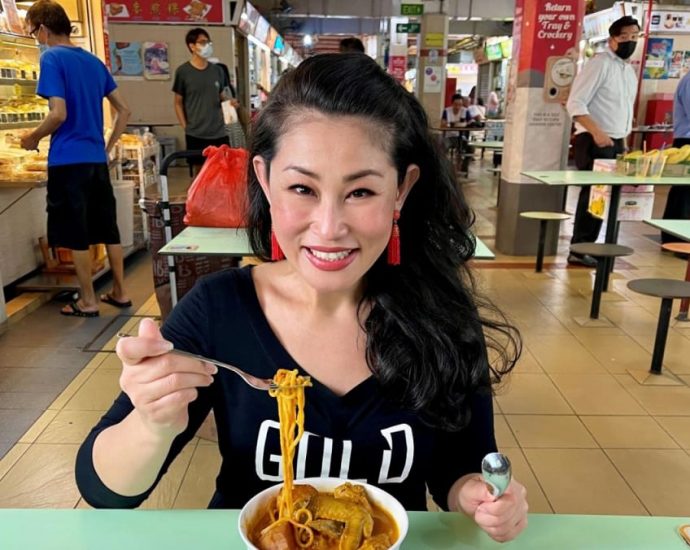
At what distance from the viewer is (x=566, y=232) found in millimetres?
6828

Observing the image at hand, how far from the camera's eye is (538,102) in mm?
5191

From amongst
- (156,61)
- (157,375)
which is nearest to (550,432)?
(157,375)

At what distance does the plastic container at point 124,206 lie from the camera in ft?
15.4

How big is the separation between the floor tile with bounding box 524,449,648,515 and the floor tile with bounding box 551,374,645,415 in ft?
1.30

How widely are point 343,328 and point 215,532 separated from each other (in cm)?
46

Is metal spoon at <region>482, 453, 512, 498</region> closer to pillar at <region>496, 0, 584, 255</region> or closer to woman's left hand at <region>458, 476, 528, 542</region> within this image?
woman's left hand at <region>458, 476, 528, 542</region>

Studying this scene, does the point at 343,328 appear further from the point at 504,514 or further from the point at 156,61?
the point at 156,61

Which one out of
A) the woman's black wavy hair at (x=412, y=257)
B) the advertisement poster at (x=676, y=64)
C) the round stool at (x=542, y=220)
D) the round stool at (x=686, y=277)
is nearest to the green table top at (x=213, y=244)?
the woman's black wavy hair at (x=412, y=257)

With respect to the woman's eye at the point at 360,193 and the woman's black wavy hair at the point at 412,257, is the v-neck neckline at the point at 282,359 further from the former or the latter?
the woman's eye at the point at 360,193

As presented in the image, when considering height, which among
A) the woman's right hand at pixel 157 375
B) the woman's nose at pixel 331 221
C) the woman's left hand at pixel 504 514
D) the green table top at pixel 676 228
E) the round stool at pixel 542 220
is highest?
the woman's nose at pixel 331 221

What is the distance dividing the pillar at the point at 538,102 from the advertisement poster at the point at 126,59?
20.0ft

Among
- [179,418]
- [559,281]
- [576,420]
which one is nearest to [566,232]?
[559,281]

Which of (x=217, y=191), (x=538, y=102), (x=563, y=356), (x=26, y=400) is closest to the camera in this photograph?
Answer: (x=217, y=191)

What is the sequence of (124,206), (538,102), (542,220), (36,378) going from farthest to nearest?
(538,102), (542,220), (124,206), (36,378)
